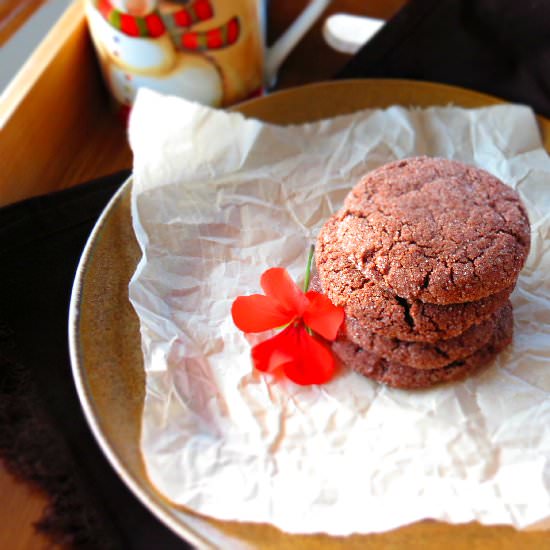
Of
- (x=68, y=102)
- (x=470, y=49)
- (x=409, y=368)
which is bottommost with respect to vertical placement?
(x=409, y=368)

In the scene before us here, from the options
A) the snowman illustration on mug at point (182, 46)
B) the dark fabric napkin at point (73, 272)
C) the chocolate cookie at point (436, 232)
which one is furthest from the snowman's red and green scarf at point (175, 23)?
the chocolate cookie at point (436, 232)

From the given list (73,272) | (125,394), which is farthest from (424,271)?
(73,272)

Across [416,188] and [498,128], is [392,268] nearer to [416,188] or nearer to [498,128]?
[416,188]

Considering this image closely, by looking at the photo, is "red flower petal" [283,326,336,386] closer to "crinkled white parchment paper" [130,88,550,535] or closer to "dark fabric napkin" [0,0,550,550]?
"crinkled white parchment paper" [130,88,550,535]

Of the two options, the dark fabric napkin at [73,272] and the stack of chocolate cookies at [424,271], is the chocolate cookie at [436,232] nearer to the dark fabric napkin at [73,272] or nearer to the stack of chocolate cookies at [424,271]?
the stack of chocolate cookies at [424,271]

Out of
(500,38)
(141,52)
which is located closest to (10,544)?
(141,52)

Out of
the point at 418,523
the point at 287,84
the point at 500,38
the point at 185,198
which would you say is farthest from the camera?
the point at 287,84

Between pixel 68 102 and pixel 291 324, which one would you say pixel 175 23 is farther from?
pixel 291 324

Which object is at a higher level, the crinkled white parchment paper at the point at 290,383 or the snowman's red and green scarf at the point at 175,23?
the snowman's red and green scarf at the point at 175,23
